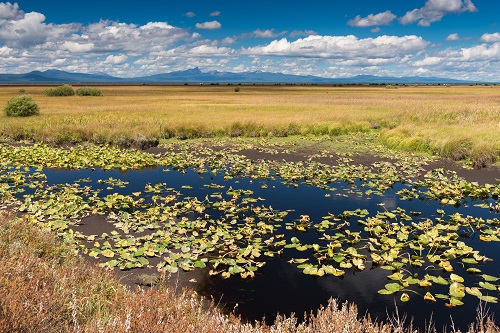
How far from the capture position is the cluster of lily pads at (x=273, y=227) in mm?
8898

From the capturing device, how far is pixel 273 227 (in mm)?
11633

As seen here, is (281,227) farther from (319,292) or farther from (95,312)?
(95,312)

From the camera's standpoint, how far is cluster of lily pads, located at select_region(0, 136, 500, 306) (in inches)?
350

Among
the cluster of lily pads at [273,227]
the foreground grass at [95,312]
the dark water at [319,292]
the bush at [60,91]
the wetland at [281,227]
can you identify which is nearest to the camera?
the foreground grass at [95,312]

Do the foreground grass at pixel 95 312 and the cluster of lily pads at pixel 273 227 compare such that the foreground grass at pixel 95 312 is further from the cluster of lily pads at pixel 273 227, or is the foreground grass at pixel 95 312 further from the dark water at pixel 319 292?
the cluster of lily pads at pixel 273 227

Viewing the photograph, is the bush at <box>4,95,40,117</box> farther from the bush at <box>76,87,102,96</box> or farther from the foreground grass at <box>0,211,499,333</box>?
the bush at <box>76,87,102,96</box>

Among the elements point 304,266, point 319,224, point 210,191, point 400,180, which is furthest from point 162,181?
point 400,180

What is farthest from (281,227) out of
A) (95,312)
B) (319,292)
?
(95,312)

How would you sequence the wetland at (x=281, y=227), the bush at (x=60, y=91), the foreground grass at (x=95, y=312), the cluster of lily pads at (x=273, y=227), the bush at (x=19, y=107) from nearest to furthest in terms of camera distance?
the foreground grass at (x=95, y=312) → the wetland at (x=281, y=227) → the cluster of lily pads at (x=273, y=227) → the bush at (x=19, y=107) → the bush at (x=60, y=91)

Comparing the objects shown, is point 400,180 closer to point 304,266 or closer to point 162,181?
point 304,266

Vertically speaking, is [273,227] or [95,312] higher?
[95,312]

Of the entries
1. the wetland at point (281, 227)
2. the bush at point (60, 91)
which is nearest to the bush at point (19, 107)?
the wetland at point (281, 227)

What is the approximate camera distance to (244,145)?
27297 millimetres

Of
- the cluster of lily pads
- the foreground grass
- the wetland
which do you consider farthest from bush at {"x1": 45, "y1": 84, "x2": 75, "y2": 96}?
the foreground grass
